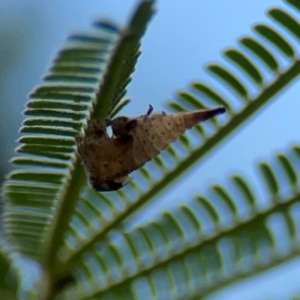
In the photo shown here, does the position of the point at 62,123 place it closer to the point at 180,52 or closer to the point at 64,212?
the point at 64,212

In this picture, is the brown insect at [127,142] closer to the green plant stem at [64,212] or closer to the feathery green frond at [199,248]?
the green plant stem at [64,212]

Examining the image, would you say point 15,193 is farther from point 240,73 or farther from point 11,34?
point 11,34

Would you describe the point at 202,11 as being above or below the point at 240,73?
above

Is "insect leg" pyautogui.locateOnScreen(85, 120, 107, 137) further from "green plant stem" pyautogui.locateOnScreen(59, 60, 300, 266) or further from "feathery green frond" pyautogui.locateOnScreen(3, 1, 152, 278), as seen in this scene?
"green plant stem" pyautogui.locateOnScreen(59, 60, 300, 266)

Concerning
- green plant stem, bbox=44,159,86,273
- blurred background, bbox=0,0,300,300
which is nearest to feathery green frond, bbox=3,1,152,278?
green plant stem, bbox=44,159,86,273

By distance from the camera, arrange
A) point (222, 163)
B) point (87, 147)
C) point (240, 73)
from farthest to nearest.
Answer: point (222, 163), point (240, 73), point (87, 147)

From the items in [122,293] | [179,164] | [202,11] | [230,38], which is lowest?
[122,293]

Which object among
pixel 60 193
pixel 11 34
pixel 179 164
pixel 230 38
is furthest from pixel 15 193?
pixel 11 34

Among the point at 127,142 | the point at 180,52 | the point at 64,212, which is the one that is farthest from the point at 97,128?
the point at 180,52
